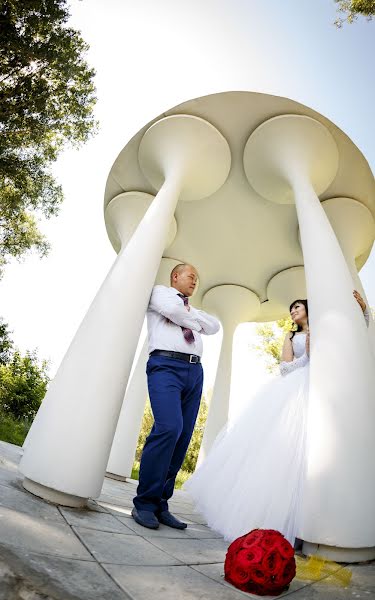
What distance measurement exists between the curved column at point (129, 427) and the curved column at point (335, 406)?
5403 mm

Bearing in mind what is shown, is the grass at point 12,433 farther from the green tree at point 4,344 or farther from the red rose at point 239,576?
the red rose at point 239,576

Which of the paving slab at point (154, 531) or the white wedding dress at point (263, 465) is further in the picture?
the white wedding dress at point (263, 465)

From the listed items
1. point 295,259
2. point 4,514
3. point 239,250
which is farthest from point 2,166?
point 4,514

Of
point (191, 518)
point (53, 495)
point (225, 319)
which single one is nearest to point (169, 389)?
point (53, 495)

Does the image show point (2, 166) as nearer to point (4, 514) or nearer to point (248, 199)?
point (248, 199)

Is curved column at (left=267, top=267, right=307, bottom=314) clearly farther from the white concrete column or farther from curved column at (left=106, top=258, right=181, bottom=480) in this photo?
the white concrete column

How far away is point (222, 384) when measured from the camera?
10.3m

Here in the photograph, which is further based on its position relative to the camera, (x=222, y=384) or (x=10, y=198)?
(x=10, y=198)

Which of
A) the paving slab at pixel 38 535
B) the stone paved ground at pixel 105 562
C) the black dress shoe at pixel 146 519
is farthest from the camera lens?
the black dress shoe at pixel 146 519

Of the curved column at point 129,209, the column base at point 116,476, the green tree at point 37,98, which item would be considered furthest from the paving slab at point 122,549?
the green tree at point 37,98

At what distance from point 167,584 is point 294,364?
2.88 metres

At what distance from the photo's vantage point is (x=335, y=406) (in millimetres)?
3035

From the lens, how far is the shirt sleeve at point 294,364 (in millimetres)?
4012

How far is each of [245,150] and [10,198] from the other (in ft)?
35.9
